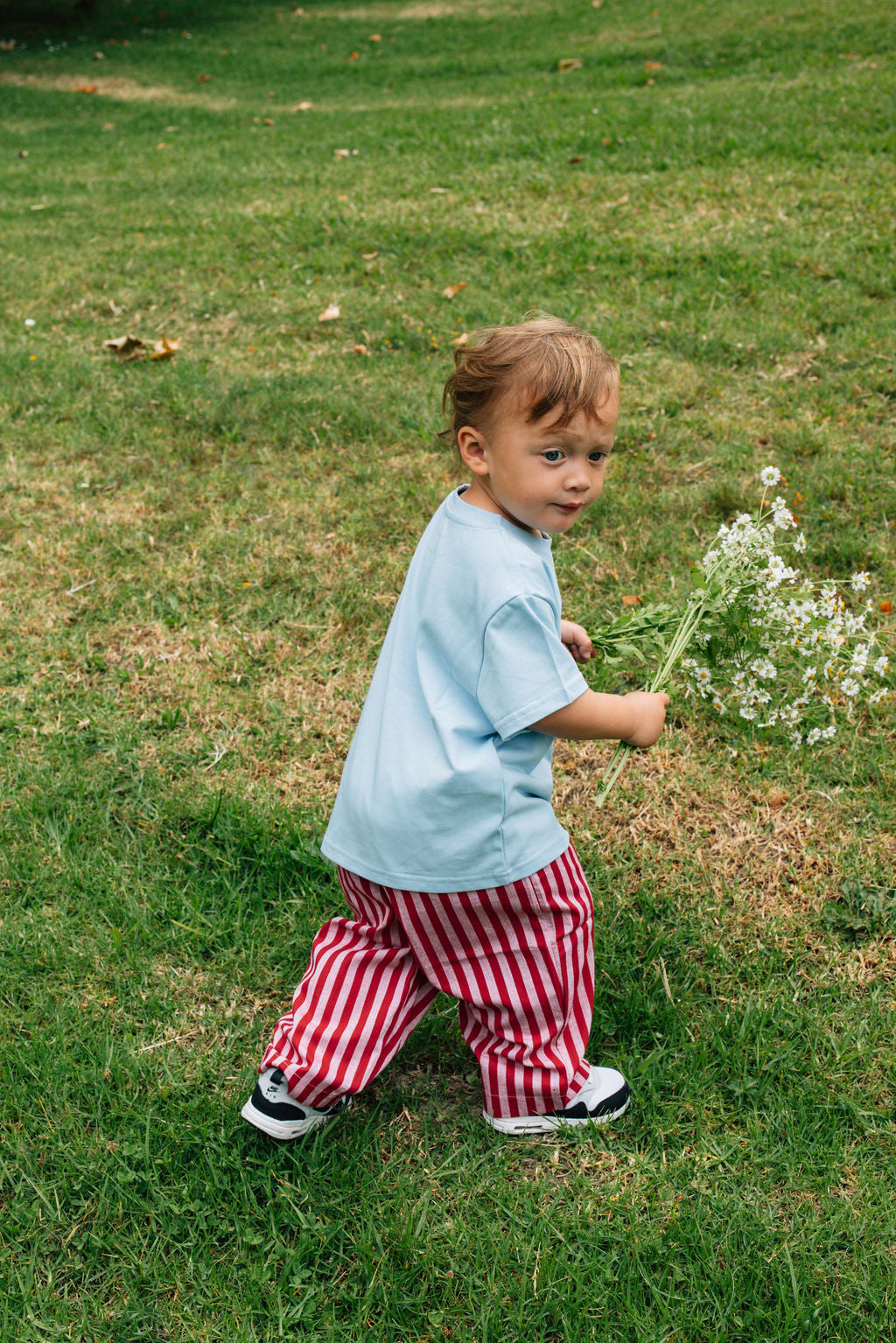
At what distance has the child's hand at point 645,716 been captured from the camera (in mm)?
1947

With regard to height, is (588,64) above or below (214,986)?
above

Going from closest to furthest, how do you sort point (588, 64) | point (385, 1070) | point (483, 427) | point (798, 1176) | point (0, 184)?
point (483, 427)
point (798, 1176)
point (385, 1070)
point (0, 184)
point (588, 64)

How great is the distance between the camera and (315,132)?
970 centimetres

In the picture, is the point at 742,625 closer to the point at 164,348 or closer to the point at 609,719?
the point at 609,719

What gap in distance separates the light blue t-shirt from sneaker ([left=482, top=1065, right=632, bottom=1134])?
0.56 meters

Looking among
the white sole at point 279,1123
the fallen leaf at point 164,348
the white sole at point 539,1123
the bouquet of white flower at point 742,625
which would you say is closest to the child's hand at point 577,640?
the bouquet of white flower at point 742,625

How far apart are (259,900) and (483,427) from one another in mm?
1354

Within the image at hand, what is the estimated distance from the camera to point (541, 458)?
181 cm

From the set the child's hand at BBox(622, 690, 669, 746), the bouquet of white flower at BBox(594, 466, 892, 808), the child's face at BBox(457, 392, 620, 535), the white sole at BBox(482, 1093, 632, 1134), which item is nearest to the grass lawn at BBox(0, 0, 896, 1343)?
the white sole at BBox(482, 1093, 632, 1134)

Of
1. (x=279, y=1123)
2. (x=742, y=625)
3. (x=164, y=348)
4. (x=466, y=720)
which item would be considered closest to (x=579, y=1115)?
(x=279, y=1123)

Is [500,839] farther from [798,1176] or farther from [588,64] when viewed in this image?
[588,64]

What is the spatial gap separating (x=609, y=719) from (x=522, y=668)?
210mm

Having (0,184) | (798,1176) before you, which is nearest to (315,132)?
(0,184)

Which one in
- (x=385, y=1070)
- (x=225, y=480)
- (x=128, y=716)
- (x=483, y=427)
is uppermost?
(x=483, y=427)
